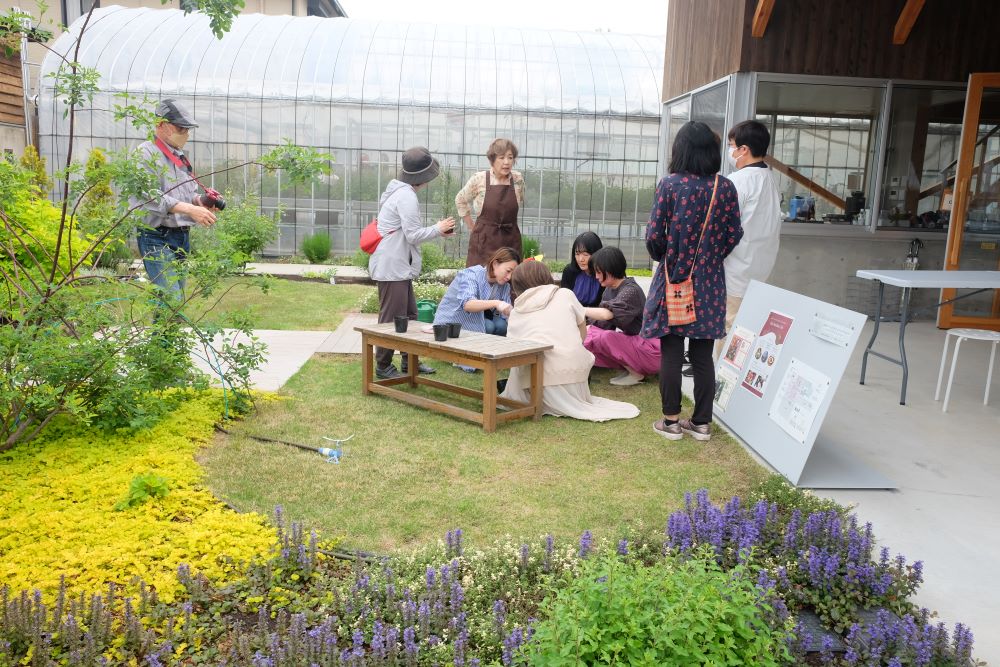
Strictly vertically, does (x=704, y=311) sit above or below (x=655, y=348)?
above

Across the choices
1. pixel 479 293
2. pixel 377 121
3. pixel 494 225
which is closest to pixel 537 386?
pixel 479 293

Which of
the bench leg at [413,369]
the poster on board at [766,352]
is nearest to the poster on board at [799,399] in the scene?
the poster on board at [766,352]

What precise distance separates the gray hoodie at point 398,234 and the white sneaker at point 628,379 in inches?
72.7

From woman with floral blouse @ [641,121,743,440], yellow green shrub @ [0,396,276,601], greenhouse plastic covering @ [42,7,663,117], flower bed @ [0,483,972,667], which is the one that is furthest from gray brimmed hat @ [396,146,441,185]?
greenhouse plastic covering @ [42,7,663,117]

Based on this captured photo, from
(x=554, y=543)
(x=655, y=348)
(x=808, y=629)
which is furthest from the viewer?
(x=655, y=348)

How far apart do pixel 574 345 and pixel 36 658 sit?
11.9 ft

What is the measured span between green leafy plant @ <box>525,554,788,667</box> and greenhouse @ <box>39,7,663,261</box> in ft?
39.6

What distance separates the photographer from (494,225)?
6.67 meters

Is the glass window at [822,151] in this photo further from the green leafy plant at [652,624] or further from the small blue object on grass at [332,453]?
the green leafy plant at [652,624]

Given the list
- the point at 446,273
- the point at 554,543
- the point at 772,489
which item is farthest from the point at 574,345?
the point at 446,273

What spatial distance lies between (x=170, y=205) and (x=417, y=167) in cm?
170

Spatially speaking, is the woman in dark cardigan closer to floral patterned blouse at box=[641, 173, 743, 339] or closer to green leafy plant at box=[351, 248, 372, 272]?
floral patterned blouse at box=[641, 173, 743, 339]

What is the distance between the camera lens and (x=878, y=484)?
409 centimetres

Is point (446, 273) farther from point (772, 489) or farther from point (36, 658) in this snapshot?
point (36, 658)
